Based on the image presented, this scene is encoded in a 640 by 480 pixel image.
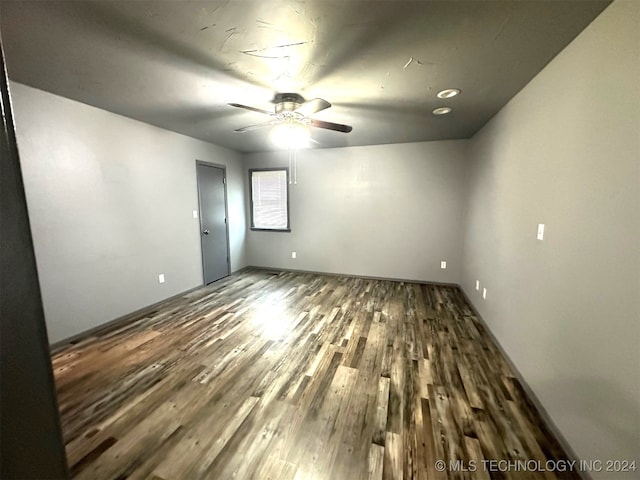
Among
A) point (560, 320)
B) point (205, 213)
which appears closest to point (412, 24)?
point (560, 320)

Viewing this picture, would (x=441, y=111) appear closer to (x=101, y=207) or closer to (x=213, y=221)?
(x=213, y=221)

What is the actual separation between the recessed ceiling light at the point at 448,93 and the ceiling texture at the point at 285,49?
6 cm

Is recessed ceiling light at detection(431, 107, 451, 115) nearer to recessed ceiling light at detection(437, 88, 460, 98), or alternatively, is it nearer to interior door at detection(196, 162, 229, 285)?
recessed ceiling light at detection(437, 88, 460, 98)

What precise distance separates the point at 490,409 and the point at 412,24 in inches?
101

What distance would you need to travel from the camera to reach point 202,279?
4496mm

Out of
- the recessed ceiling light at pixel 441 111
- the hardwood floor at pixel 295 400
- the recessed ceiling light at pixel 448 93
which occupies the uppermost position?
the recessed ceiling light at pixel 441 111

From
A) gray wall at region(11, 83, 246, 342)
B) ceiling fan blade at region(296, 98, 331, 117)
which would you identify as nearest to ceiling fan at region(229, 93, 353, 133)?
ceiling fan blade at region(296, 98, 331, 117)

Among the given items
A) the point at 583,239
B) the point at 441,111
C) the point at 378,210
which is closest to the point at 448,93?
the point at 441,111

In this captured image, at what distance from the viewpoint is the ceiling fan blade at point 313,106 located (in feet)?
7.22

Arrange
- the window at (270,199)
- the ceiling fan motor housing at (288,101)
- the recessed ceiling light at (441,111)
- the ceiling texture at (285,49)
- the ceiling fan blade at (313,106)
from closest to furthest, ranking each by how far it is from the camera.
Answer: the ceiling texture at (285,49) < the ceiling fan blade at (313,106) < the ceiling fan motor housing at (288,101) < the recessed ceiling light at (441,111) < the window at (270,199)

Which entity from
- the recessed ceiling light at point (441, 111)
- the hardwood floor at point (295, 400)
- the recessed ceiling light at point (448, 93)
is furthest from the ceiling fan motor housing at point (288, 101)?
the hardwood floor at point (295, 400)

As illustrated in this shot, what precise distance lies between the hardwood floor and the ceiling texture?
244cm

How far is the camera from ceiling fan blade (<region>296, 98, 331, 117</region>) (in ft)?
7.22

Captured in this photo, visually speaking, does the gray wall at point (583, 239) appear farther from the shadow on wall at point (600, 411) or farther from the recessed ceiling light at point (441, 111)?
the recessed ceiling light at point (441, 111)
